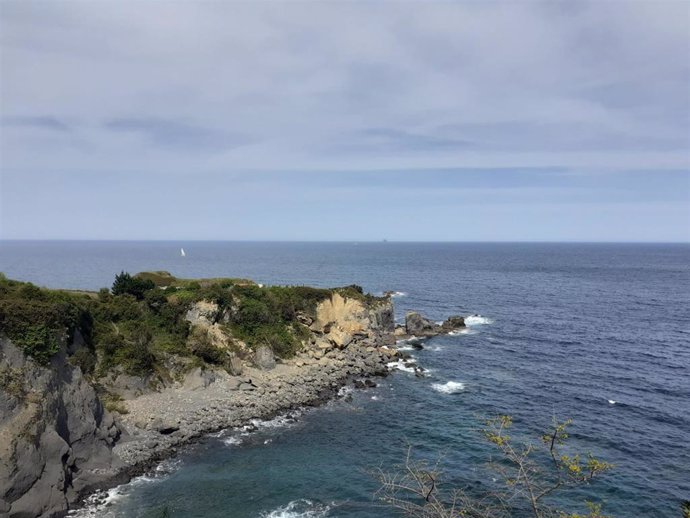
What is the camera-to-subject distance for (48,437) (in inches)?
1378

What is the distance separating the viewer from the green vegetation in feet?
130

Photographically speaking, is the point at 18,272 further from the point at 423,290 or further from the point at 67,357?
the point at 67,357

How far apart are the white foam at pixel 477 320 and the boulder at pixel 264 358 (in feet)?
164

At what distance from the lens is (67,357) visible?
1718 inches

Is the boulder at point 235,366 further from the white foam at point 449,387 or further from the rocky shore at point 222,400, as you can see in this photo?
the white foam at point 449,387

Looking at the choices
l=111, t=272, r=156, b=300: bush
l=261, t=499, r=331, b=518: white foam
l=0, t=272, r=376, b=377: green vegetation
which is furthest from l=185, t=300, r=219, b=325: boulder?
l=261, t=499, r=331, b=518: white foam

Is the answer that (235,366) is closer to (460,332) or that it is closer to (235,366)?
(235,366)

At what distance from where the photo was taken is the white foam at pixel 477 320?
96150mm

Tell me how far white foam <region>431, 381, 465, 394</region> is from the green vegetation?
65.9 ft

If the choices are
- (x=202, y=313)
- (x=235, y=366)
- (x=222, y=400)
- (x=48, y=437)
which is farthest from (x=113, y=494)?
(x=202, y=313)

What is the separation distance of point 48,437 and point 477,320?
82.2 meters

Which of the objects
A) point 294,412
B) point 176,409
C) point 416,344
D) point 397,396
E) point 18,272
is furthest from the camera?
point 18,272

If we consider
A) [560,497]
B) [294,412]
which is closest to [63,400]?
[294,412]

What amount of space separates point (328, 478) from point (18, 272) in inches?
7755
